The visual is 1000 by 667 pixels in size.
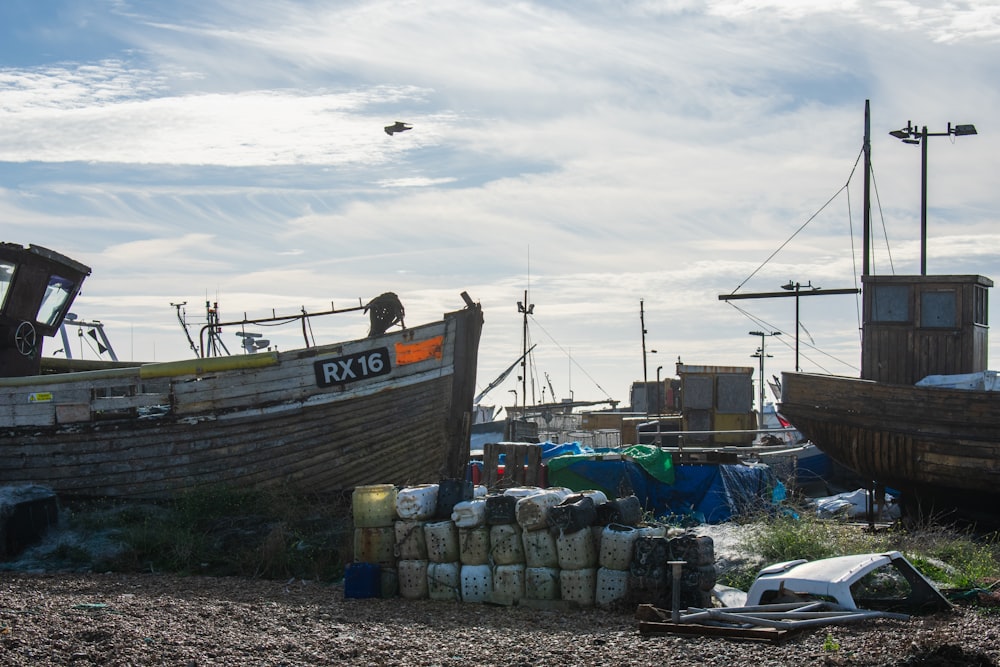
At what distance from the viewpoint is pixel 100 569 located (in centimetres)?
1227

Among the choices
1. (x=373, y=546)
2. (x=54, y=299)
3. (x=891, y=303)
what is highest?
(x=54, y=299)

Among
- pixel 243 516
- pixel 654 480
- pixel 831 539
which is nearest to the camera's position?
pixel 831 539

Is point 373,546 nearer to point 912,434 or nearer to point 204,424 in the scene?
point 204,424

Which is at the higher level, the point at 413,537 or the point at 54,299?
the point at 54,299

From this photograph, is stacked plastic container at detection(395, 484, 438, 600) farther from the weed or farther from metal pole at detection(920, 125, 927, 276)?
metal pole at detection(920, 125, 927, 276)

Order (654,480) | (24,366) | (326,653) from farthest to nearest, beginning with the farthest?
(24,366)
(654,480)
(326,653)

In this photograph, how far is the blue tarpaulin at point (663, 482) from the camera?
14984mm

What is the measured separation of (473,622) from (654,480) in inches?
252

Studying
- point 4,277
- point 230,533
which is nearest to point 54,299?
point 4,277

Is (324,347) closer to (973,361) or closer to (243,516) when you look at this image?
(243,516)

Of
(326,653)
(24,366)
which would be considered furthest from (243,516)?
(326,653)

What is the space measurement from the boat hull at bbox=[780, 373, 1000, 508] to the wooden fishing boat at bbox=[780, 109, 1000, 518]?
1 cm

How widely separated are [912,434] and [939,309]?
8.38 ft

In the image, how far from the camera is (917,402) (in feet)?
46.8
